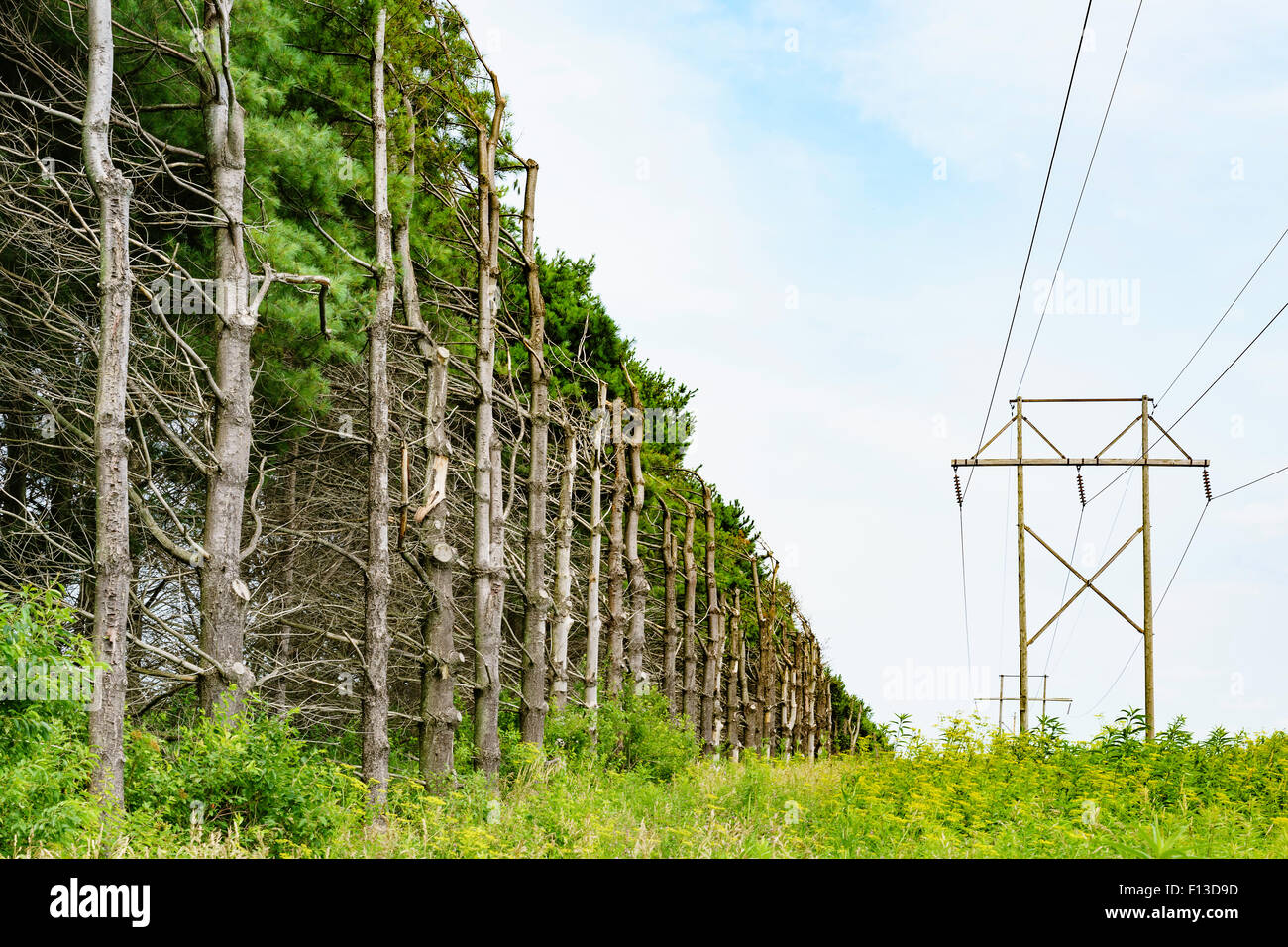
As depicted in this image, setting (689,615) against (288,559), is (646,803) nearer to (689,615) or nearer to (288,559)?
(288,559)

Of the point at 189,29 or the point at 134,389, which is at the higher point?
the point at 189,29

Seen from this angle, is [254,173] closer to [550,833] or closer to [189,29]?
[189,29]

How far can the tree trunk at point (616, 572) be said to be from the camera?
25234 millimetres

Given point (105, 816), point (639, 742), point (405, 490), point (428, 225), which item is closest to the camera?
point (105, 816)

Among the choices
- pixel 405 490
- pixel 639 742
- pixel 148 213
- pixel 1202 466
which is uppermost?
pixel 148 213

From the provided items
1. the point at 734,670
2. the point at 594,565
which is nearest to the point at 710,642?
the point at 734,670

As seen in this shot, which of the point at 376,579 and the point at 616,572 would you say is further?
the point at 616,572

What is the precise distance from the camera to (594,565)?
24.2m

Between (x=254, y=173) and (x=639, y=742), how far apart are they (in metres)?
14.2

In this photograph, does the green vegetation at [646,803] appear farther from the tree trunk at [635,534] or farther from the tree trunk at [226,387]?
the tree trunk at [635,534]

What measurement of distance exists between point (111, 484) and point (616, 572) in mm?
15997

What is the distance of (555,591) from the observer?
72.2 feet

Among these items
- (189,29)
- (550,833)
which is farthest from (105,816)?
(189,29)

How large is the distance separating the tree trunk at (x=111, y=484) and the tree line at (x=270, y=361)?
3cm
